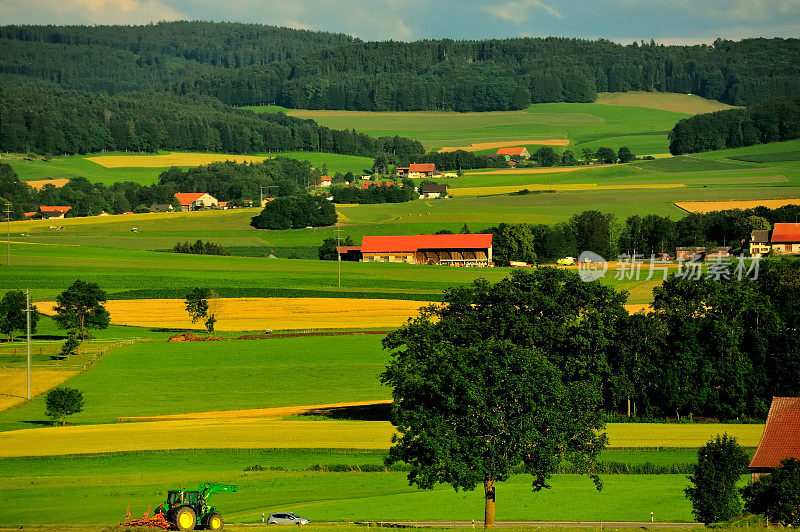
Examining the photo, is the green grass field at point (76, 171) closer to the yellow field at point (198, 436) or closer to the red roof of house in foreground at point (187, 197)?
the red roof of house in foreground at point (187, 197)

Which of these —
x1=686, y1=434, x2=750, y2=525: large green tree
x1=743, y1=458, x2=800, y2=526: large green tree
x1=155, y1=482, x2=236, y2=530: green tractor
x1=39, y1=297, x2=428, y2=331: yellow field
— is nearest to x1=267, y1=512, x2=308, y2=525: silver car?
x1=155, y1=482, x2=236, y2=530: green tractor

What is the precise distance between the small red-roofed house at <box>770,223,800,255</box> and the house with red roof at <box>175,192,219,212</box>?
8996 cm

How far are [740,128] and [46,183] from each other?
11882 cm

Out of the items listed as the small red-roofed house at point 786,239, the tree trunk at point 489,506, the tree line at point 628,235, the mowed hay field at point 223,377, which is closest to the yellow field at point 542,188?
the tree line at point 628,235

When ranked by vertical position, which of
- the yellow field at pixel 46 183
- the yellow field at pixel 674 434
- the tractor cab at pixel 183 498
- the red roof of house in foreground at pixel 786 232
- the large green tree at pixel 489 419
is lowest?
the yellow field at pixel 674 434

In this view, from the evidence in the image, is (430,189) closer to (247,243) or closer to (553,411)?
(247,243)

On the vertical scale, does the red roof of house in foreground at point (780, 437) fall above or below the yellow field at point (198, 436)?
above

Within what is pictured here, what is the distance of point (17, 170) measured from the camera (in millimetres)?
182375

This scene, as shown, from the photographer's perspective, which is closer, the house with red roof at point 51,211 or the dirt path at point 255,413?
the dirt path at point 255,413

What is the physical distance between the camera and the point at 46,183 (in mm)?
173625

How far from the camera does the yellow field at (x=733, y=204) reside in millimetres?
126250

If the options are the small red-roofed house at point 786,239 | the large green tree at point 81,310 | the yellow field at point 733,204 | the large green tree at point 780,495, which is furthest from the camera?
the yellow field at point 733,204

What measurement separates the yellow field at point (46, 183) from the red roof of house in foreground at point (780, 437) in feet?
497

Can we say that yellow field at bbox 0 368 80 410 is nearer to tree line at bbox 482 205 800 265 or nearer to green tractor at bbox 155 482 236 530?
green tractor at bbox 155 482 236 530
